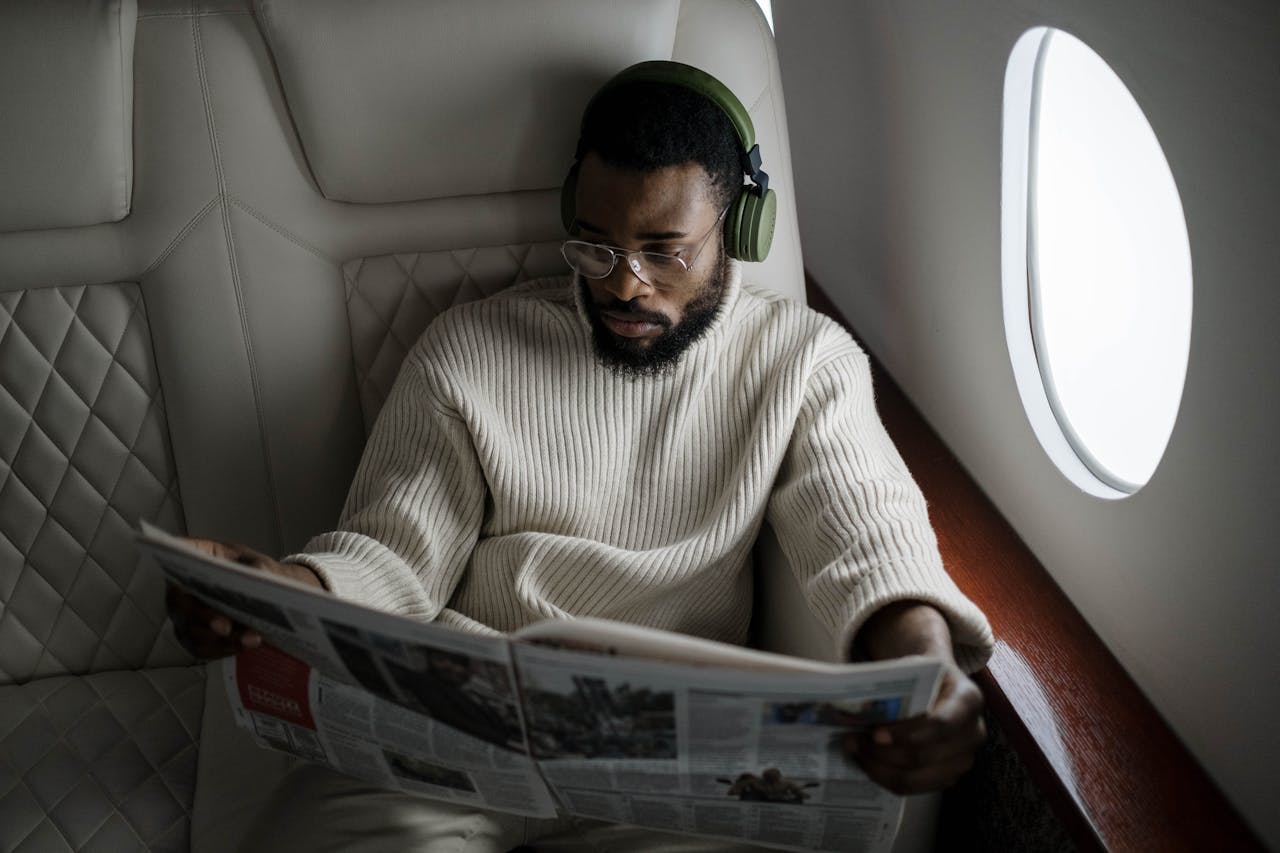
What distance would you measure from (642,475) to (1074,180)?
24.7 inches

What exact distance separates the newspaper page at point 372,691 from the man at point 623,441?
0.42ft

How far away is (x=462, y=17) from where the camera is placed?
132 centimetres

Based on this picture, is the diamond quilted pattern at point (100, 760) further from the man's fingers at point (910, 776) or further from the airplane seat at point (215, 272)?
the man's fingers at point (910, 776)

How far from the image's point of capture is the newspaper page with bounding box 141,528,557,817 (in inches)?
35.3

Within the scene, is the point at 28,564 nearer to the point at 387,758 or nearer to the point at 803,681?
the point at 387,758

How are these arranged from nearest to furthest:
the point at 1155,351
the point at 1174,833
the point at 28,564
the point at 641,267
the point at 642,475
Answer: the point at 1174,833 < the point at 1155,351 < the point at 641,267 < the point at 642,475 < the point at 28,564

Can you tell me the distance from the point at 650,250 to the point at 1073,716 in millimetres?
712

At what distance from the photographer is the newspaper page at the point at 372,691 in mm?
896

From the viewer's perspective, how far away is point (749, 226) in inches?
51.0

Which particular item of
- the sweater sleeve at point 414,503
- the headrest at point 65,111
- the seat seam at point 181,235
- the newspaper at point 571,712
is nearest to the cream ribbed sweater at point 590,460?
the sweater sleeve at point 414,503

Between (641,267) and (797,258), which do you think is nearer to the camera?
(641,267)

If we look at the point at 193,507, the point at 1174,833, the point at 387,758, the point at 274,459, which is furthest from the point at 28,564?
the point at 1174,833

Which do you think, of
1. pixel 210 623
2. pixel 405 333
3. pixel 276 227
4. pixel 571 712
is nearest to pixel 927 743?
pixel 571 712

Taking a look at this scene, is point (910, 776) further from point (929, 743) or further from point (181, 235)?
point (181, 235)
